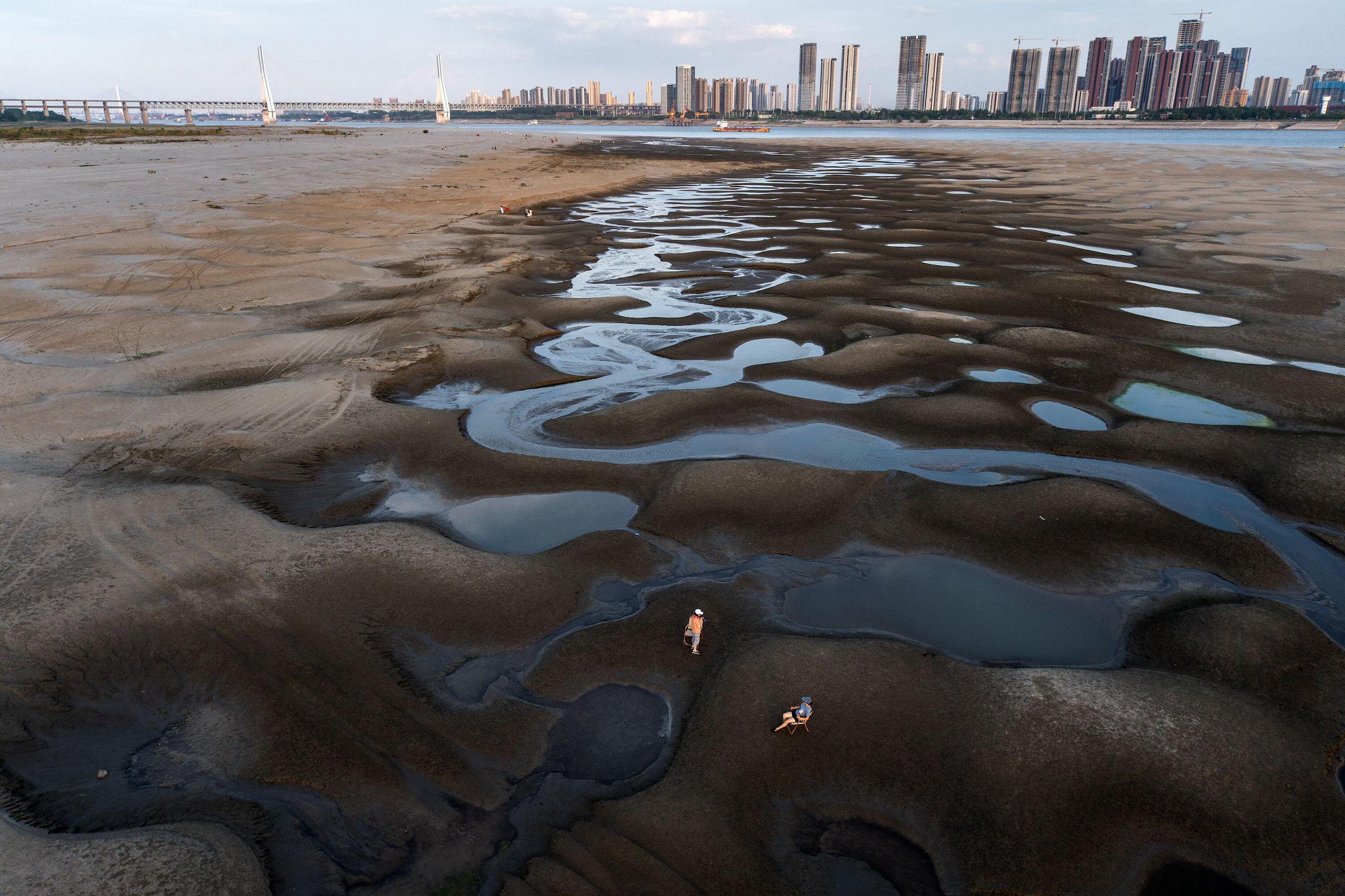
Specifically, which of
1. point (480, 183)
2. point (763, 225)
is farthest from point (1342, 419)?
point (480, 183)

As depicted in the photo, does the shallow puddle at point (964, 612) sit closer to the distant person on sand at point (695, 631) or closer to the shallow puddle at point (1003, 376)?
the distant person on sand at point (695, 631)

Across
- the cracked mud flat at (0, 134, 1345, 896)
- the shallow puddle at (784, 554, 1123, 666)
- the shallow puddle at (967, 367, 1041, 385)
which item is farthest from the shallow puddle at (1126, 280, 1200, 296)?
the shallow puddle at (784, 554, 1123, 666)

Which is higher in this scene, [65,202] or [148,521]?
[65,202]

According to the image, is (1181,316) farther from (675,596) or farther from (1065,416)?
(675,596)

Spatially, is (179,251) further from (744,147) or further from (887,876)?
(744,147)

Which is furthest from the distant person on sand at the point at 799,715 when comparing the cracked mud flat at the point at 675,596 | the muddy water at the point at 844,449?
the muddy water at the point at 844,449

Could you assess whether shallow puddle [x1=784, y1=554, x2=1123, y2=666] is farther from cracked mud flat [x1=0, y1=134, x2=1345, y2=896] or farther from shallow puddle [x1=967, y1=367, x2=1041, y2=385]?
shallow puddle [x1=967, y1=367, x2=1041, y2=385]
